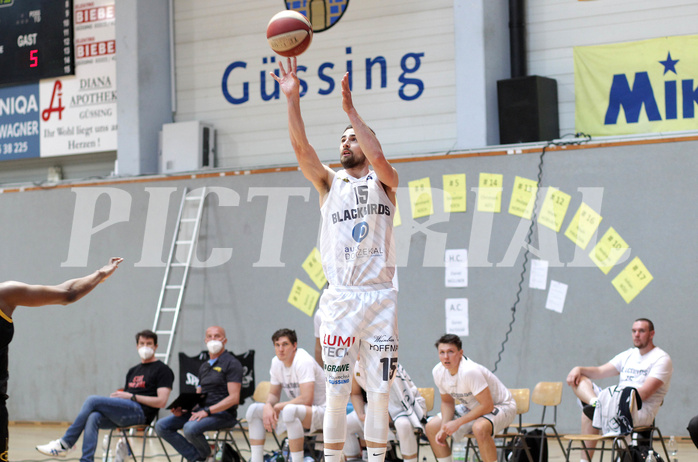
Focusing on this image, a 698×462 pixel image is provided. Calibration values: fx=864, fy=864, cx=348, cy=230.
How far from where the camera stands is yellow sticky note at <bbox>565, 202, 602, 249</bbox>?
905 cm

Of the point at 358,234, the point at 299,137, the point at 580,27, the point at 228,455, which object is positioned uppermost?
the point at 580,27

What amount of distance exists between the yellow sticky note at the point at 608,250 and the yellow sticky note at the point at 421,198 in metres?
1.86

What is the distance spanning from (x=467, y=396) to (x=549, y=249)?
120 inches

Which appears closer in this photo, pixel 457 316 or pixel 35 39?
pixel 457 316

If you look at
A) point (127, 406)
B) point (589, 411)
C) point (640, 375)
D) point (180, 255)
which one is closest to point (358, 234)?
point (589, 411)

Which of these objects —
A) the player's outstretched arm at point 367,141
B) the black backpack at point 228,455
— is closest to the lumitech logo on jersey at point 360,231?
the player's outstretched arm at point 367,141

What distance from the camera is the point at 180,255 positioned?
1110 centimetres

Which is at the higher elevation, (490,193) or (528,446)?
(490,193)

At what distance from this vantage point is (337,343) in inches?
181

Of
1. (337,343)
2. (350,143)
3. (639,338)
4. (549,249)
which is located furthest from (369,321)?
(549,249)

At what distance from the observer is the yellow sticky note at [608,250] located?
352 inches

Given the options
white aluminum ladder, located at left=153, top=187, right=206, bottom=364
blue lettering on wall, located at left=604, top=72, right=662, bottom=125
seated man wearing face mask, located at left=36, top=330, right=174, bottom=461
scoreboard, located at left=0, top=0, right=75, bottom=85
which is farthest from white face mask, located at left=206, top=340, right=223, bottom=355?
scoreboard, located at left=0, top=0, right=75, bottom=85

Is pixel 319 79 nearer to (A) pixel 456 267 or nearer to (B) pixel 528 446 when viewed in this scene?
(A) pixel 456 267

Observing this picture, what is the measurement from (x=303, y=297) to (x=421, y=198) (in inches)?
73.7
